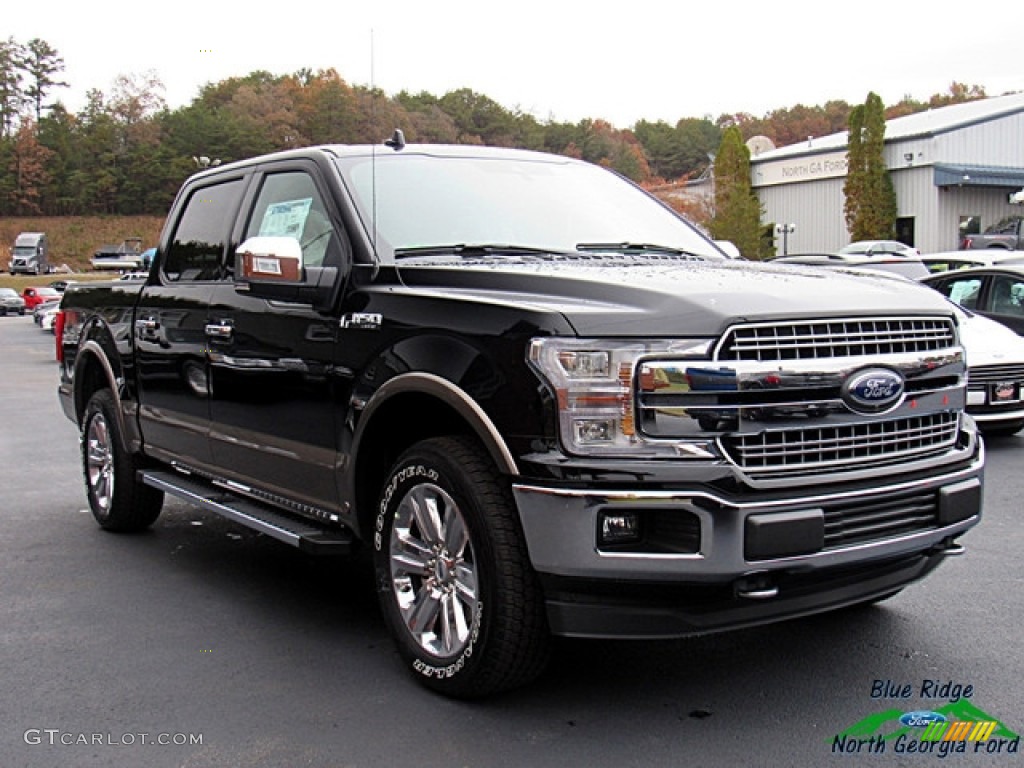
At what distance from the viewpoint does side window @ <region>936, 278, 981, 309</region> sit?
11.1m

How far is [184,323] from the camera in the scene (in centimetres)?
554

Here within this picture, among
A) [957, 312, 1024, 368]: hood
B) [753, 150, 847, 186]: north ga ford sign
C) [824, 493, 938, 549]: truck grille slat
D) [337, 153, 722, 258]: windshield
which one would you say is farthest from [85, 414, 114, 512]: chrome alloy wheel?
[753, 150, 847, 186]: north ga ford sign

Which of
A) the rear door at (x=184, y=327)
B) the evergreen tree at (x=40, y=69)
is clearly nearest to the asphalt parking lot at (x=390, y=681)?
the rear door at (x=184, y=327)

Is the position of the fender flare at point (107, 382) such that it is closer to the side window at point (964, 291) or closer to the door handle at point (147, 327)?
the door handle at point (147, 327)

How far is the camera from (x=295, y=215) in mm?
5023

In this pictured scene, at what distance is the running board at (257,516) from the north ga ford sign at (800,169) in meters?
49.4

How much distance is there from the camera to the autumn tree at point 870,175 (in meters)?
47.9

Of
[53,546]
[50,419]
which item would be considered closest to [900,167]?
[50,419]

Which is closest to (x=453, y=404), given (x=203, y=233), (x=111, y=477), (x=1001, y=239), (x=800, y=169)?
(x=203, y=233)

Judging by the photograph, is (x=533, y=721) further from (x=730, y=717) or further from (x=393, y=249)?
(x=393, y=249)

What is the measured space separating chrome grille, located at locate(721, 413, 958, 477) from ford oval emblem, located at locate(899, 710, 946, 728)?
0.83 meters

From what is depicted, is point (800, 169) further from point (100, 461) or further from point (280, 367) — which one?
point (280, 367)

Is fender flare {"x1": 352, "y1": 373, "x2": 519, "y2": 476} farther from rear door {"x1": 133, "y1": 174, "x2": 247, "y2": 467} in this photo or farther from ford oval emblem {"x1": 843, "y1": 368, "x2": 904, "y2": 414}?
rear door {"x1": 133, "y1": 174, "x2": 247, "y2": 467}

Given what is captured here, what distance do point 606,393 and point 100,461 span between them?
4.35 m
